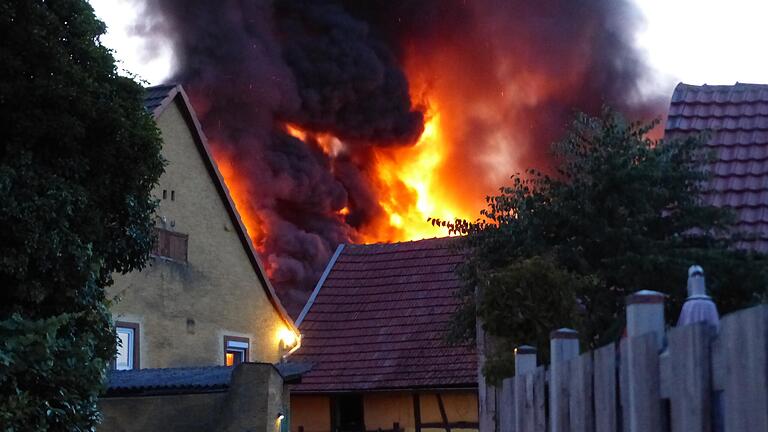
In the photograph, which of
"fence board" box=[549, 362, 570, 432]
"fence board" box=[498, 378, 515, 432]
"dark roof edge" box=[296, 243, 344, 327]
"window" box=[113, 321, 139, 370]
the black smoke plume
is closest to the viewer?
"fence board" box=[549, 362, 570, 432]

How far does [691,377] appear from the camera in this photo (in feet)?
13.0

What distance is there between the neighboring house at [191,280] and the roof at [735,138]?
30.9 ft

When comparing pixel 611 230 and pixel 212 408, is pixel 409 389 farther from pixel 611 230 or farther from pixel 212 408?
pixel 611 230

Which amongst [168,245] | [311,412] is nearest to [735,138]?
[168,245]

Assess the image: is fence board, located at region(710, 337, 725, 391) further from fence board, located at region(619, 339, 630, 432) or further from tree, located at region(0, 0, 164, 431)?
tree, located at region(0, 0, 164, 431)

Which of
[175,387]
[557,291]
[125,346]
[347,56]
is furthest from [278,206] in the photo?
[557,291]

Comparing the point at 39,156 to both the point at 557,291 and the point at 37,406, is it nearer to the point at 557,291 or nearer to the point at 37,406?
the point at 37,406

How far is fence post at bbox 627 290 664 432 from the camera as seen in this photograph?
14.5 ft

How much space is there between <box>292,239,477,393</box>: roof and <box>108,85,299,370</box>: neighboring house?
1496 millimetres

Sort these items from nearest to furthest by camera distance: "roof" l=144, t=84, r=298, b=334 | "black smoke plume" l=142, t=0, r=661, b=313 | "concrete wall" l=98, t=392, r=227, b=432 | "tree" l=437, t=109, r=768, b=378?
"tree" l=437, t=109, r=768, b=378 → "concrete wall" l=98, t=392, r=227, b=432 → "roof" l=144, t=84, r=298, b=334 → "black smoke plume" l=142, t=0, r=661, b=313

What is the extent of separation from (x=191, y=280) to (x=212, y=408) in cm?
589

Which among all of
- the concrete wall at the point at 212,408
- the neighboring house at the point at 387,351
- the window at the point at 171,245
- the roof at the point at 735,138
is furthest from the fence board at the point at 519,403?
the neighboring house at the point at 387,351

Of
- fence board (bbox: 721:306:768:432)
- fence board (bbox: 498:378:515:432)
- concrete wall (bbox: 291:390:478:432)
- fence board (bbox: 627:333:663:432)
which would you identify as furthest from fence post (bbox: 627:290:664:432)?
concrete wall (bbox: 291:390:478:432)

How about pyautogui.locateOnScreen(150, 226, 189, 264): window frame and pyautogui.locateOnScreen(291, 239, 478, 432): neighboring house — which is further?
pyautogui.locateOnScreen(291, 239, 478, 432): neighboring house
